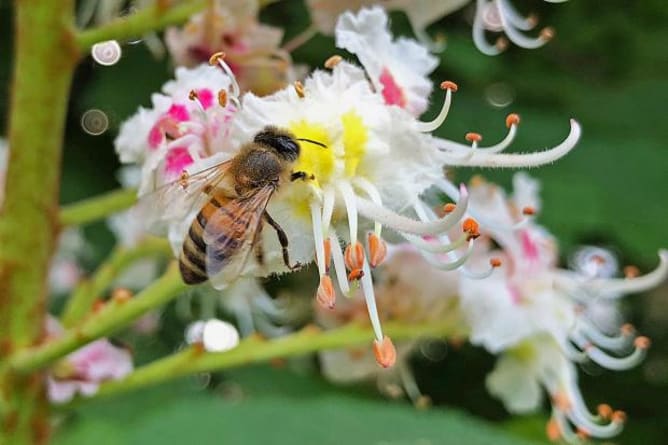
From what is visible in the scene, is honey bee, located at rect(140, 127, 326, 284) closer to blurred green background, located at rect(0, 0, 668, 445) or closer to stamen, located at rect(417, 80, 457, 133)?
stamen, located at rect(417, 80, 457, 133)

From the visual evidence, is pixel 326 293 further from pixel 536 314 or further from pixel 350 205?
pixel 536 314

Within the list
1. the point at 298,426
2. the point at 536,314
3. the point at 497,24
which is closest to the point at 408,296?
the point at 536,314

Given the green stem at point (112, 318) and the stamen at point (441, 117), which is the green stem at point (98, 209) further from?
the stamen at point (441, 117)

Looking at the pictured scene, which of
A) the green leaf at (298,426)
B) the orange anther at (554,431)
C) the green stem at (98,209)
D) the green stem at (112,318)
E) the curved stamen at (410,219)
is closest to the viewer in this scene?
the curved stamen at (410,219)

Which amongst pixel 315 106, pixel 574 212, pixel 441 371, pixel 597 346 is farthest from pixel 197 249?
pixel 441 371

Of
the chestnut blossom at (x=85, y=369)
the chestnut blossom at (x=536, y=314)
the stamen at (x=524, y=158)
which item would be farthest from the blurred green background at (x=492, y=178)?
the stamen at (x=524, y=158)

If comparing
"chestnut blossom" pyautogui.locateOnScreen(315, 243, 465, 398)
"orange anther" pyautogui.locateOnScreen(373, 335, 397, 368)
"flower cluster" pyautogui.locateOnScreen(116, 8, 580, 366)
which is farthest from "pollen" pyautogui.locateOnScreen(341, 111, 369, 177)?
"chestnut blossom" pyautogui.locateOnScreen(315, 243, 465, 398)
